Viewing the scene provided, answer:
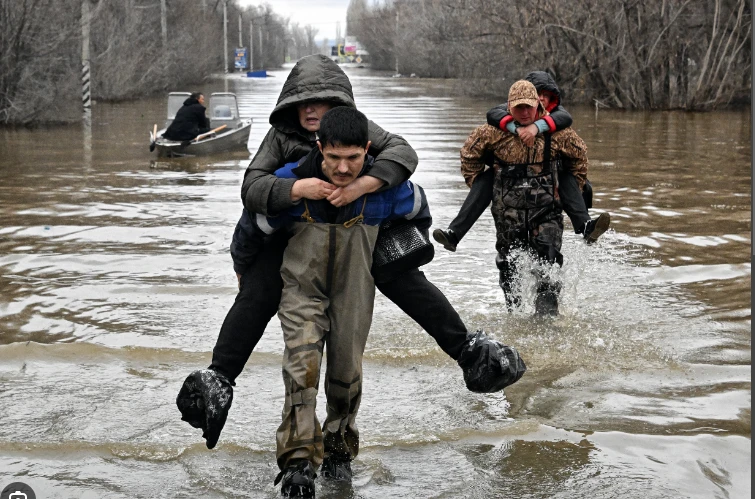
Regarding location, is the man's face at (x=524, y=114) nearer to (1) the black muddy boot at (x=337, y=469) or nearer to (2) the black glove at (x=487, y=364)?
(2) the black glove at (x=487, y=364)

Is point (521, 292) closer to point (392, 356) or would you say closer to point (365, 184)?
point (392, 356)

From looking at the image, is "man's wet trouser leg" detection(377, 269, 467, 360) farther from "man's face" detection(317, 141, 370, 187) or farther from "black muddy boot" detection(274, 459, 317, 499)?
"black muddy boot" detection(274, 459, 317, 499)

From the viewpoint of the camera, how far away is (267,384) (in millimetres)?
6648

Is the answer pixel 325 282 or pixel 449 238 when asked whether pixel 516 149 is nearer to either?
pixel 449 238

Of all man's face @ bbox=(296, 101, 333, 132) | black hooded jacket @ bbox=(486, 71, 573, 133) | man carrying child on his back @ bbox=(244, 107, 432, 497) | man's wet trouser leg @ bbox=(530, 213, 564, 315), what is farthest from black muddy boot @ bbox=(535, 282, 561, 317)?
man's face @ bbox=(296, 101, 333, 132)

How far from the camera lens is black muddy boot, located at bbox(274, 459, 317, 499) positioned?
4477mm

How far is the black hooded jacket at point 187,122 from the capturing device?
21.3 metres

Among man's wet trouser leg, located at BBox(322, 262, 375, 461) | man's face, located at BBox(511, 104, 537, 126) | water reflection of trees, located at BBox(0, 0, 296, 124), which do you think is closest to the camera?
man's wet trouser leg, located at BBox(322, 262, 375, 461)

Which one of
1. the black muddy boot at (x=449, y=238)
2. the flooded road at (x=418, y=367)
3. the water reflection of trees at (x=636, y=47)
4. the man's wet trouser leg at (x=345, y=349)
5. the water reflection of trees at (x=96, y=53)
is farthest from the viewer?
the water reflection of trees at (x=636, y=47)

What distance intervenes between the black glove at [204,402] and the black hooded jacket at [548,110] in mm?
3505

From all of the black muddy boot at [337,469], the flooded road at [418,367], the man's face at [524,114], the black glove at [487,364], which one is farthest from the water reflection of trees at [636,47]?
the black muddy boot at [337,469]

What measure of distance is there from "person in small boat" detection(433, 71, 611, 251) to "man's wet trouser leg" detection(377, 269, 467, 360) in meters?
2.64

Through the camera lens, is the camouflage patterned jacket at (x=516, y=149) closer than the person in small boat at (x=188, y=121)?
Yes

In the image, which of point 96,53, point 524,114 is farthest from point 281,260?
point 96,53
